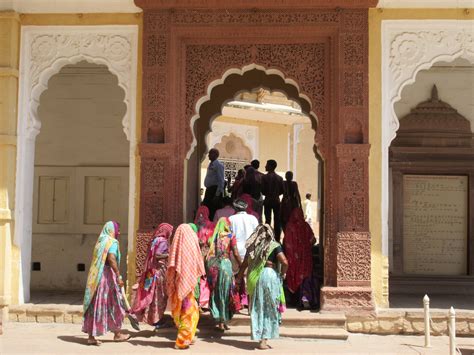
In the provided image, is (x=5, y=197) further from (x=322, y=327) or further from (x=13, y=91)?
(x=322, y=327)

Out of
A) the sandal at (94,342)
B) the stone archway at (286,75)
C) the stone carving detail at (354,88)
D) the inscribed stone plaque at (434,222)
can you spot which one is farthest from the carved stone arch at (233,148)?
the sandal at (94,342)

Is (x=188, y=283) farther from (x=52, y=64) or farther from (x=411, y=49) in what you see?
(x=411, y=49)

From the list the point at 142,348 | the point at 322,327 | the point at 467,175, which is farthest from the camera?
the point at 467,175

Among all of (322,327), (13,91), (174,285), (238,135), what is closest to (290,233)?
(322,327)

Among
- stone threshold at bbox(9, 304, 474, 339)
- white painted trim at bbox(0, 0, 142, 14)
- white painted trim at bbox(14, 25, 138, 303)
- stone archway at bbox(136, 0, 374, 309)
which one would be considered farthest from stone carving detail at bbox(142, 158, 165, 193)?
white painted trim at bbox(0, 0, 142, 14)

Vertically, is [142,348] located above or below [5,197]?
below

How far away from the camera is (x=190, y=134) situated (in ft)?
28.7

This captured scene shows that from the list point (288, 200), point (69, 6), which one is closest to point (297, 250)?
point (288, 200)

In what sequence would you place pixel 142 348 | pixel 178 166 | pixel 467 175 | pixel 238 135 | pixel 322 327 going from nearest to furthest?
pixel 142 348, pixel 322 327, pixel 178 166, pixel 467 175, pixel 238 135

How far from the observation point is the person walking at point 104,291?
7.27 m

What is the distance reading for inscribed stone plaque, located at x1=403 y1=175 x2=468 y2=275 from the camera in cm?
1086

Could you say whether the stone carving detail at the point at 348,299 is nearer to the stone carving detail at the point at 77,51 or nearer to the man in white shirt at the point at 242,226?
the man in white shirt at the point at 242,226

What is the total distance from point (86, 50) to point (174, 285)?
137 inches

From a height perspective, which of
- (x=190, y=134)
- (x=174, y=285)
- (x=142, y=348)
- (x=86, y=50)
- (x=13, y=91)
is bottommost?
(x=142, y=348)
